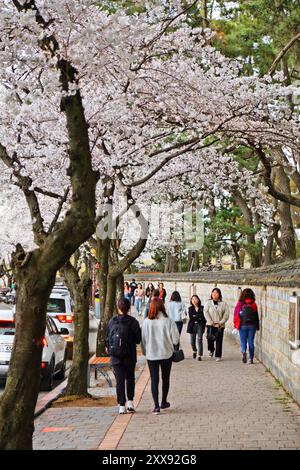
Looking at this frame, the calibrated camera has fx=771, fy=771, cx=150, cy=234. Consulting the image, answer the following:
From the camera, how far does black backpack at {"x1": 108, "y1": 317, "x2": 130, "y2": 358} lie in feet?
36.3

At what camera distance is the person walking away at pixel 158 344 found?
36.7ft

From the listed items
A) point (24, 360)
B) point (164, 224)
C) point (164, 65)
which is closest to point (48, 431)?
point (24, 360)

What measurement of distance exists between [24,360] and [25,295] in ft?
1.99

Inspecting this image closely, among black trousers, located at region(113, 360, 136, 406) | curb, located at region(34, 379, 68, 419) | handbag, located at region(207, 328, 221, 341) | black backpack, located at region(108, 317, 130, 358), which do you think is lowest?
curb, located at region(34, 379, 68, 419)

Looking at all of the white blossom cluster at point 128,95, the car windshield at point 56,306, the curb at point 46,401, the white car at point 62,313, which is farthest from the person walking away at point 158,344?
the car windshield at point 56,306

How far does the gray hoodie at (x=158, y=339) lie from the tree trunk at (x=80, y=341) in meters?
1.99

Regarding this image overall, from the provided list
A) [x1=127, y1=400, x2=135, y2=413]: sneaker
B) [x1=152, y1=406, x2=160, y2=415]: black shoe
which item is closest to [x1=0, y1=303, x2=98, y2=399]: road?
[x1=127, y1=400, x2=135, y2=413]: sneaker

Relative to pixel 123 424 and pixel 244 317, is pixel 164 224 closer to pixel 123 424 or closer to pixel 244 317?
pixel 244 317

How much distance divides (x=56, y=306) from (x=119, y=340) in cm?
1034

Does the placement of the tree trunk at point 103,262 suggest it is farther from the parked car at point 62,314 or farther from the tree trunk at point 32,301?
the tree trunk at point 32,301

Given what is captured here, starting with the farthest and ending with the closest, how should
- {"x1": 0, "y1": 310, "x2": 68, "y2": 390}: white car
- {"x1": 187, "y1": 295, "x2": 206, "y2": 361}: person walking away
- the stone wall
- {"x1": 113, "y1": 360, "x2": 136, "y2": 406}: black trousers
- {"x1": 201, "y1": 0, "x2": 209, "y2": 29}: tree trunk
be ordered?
{"x1": 201, "y1": 0, "x2": 209, "y2": 29}: tree trunk, {"x1": 187, "y1": 295, "x2": 206, "y2": 361}: person walking away, {"x1": 0, "y1": 310, "x2": 68, "y2": 390}: white car, the stone wall, {"x1": 113, "y1": 360, "x2": 136, "y2": 406}: black trousers

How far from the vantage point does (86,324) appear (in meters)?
13.3

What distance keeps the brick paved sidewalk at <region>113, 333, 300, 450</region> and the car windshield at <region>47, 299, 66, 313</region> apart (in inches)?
235

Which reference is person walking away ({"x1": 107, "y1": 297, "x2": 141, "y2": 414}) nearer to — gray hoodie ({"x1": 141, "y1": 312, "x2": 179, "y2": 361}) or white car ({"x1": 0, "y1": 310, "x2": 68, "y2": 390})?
gray hoodie ({"x1": 141, "y1": 312, "x2": 179, "y2": 361})
